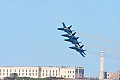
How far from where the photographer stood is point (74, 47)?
129875 mm

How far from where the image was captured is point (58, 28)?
12688 cm

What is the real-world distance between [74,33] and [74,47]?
299cm

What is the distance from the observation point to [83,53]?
424 feet

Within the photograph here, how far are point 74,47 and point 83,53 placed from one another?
93.0 inches

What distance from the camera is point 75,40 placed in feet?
429

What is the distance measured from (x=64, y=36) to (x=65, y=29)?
1.55 meters

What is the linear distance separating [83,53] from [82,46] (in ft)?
5.09

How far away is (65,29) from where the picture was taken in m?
130

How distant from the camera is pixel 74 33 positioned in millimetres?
129875

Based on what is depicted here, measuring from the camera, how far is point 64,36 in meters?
130

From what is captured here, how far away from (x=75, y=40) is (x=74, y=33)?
1687 mm

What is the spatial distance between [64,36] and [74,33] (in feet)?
7.57

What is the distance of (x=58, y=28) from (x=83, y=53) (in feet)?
25.7
